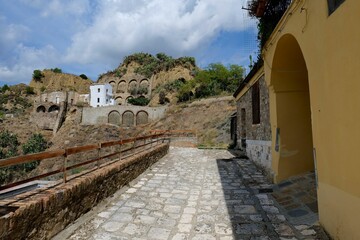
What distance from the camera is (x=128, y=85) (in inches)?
2290

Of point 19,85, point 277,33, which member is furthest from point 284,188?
point 19,85

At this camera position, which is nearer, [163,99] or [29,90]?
[163,99]

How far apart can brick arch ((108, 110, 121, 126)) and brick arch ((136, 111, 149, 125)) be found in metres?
3.01

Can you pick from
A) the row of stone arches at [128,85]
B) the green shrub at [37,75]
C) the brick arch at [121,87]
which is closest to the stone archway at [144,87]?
the row of stone arches at [128,85]

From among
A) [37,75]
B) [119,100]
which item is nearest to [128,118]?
[119,100]

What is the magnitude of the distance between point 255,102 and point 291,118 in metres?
2.92

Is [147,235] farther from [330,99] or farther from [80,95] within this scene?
[80,95]

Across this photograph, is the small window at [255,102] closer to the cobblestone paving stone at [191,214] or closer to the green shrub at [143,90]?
the cobblestone paving stone at [191,214]

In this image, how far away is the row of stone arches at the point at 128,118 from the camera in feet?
128

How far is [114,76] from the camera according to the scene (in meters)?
62.2

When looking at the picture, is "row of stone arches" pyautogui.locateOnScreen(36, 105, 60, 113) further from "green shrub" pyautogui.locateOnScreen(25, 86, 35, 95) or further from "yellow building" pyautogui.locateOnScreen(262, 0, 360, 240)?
"yellow building" pyautogui.locateOnScreen(262, 0, 360, 240)

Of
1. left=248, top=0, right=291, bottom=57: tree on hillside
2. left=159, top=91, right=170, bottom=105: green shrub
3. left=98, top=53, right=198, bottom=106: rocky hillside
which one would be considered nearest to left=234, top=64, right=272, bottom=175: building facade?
left=248, top=0, right=291, bottom=57: tree on hillside

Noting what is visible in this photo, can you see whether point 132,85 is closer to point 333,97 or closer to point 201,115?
point 201,115

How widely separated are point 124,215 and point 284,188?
11.3ft
